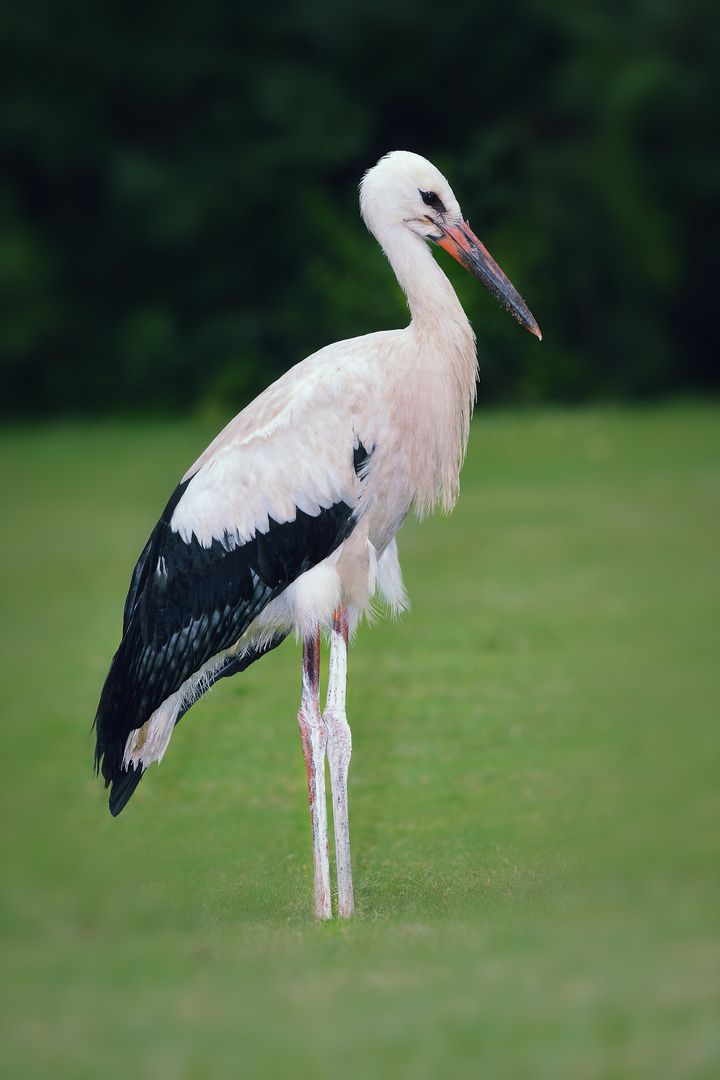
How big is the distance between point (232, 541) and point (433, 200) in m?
1.06

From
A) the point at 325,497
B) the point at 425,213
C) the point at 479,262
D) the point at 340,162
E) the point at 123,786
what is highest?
the point at 340,162

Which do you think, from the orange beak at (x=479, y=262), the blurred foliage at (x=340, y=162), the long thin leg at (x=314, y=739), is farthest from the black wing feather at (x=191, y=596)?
the blurred foliage at (x=340, y=162)

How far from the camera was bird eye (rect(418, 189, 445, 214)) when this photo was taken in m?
3.76

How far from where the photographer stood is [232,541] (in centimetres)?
371

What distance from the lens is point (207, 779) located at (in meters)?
5.25

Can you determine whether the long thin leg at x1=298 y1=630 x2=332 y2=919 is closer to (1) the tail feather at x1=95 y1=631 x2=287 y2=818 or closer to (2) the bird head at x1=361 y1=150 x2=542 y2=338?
(1) the tail feather at x1=95 y1=631 x2=287 y2=818

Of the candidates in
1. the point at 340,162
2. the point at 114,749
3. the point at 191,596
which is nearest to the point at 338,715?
the point at 191,596

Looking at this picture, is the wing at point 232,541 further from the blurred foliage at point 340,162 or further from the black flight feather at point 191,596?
the blurred foliage at point 340,162

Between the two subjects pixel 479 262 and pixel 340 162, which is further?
pixel 340 162

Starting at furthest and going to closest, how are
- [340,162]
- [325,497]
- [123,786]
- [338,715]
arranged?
1. [340,162]
2. [123,786]
3. [338,715]
4. [325,497]

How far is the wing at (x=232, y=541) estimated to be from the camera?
11.9ft

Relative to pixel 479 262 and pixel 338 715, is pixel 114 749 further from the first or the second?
pixel 479 262

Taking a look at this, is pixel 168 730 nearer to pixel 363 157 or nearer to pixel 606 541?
pixel 606 541

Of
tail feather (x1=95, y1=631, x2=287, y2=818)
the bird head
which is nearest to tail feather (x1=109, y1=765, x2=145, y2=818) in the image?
tail feather (x1=95, y1=631, x2=287, y2=818)
